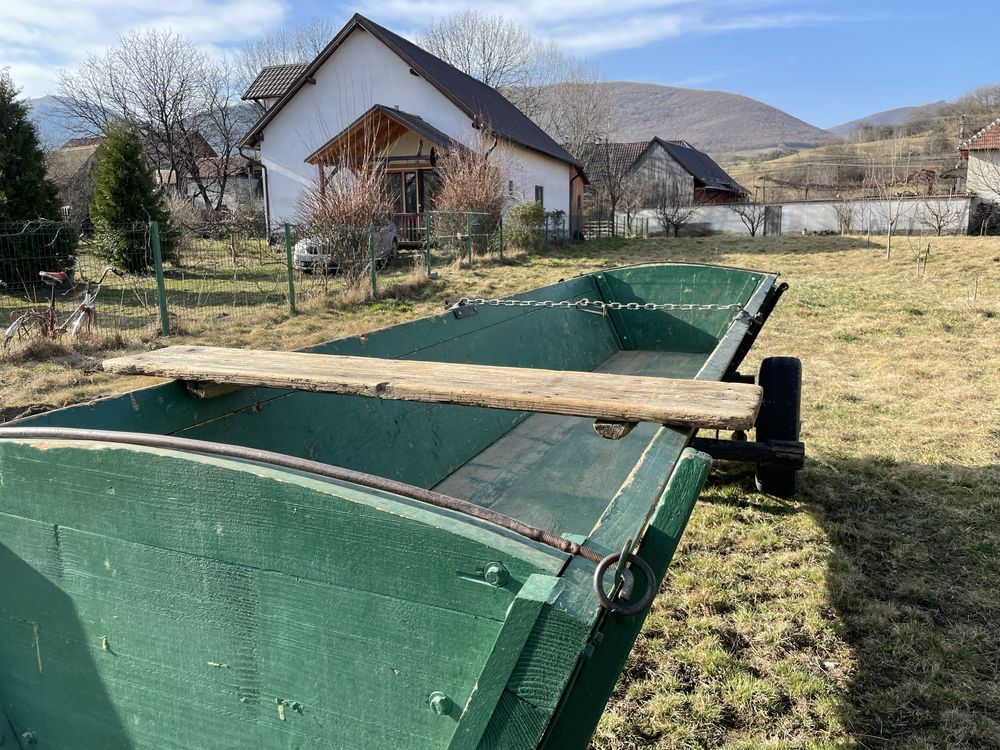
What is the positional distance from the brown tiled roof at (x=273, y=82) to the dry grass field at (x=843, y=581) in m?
24.2

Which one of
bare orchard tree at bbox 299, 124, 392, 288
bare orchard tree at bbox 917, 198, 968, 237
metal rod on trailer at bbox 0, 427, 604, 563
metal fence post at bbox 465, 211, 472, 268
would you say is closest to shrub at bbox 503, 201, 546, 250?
metal fence post at bbox 465, 211, 472, 268

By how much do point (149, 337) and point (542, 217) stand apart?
1363 centimetres

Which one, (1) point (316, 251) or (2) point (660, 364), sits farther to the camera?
(1) point (316, 251)

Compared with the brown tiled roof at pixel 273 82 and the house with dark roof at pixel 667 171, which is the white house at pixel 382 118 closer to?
the brown tiled roof at pixel 273 82

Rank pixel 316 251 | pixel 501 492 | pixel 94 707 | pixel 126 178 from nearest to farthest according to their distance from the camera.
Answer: pixel 94 707 < pixel 501 492 < pixel 316 251 < pixel 126 178

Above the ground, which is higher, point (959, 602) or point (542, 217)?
point (542, 217)

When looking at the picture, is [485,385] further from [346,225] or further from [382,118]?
[382,118]

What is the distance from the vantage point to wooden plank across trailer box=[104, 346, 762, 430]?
174 centimetres

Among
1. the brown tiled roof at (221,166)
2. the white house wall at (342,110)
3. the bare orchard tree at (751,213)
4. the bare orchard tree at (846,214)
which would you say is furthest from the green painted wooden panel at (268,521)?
the brown tiled roof at (221,166)

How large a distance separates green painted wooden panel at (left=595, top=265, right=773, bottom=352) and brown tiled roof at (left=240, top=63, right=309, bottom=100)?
26.7 meters

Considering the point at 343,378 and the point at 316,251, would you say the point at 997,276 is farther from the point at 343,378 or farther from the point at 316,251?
the point at 343,378

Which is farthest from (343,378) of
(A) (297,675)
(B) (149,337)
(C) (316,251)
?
(C) (316,251)

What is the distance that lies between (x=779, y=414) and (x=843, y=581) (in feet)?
3.45

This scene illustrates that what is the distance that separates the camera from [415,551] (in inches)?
47.1
